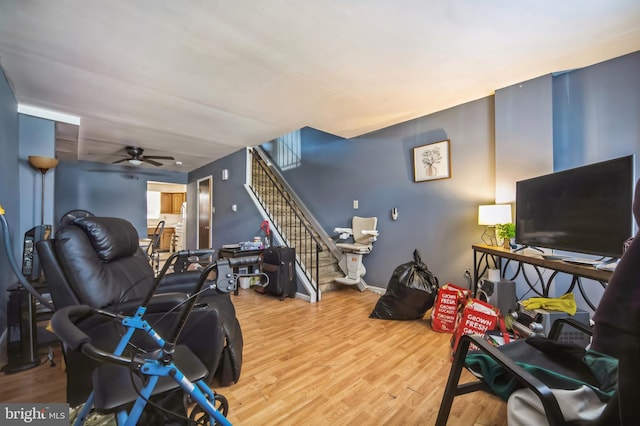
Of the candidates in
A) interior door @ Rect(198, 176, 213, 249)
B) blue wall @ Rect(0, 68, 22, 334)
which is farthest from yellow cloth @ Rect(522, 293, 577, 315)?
interior door @ Rect(198, 176, 213, 249)

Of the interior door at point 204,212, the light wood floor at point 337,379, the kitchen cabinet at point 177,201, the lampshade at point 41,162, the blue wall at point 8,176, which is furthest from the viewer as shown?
the kitchen cabinet at point 177,201

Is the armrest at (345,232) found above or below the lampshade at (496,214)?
below

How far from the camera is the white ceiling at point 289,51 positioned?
5.05 feet

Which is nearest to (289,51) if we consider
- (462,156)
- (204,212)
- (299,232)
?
(462,156)

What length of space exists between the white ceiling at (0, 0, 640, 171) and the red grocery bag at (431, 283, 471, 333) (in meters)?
1.99

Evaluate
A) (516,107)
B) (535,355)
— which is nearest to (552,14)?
(516,107)

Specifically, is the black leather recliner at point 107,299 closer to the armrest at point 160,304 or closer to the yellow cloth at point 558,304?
the armrest at point 160,304

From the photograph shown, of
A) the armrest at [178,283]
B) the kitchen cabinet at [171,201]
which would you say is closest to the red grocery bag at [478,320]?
Result: the armrest at [178,283]

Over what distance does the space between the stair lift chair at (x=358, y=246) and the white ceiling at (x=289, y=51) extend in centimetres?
151

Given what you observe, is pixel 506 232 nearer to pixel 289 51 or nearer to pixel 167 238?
pixel 289 51

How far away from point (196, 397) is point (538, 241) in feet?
7.71

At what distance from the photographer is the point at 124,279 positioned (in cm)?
151
